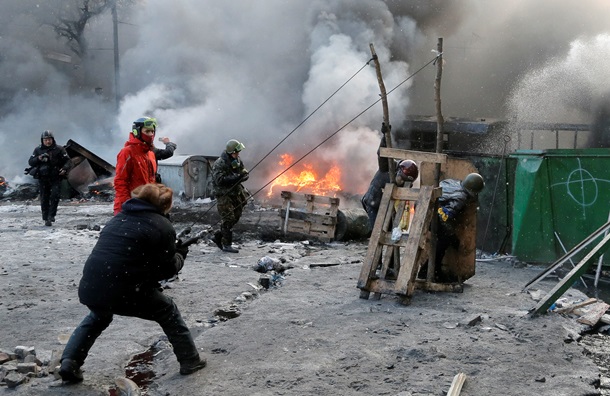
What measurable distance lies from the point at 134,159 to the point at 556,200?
534 centimetres

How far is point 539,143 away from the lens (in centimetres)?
2447

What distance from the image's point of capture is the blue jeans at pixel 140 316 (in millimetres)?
3742

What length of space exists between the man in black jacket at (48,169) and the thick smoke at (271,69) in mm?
8314

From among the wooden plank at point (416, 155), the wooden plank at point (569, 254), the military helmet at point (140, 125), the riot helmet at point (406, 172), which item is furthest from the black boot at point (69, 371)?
the wooden plank at point (569, 254)

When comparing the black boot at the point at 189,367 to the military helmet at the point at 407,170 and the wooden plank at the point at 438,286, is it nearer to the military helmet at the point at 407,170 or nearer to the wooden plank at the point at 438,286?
the wooden plank at the point at 438,286

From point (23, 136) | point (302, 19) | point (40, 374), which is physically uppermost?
point (302, 19)

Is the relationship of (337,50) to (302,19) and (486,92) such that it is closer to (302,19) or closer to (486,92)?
(302,19)

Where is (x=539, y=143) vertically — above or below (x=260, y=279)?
above

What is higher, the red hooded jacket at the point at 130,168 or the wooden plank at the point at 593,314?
the red hooded jacket at the point at 130,168

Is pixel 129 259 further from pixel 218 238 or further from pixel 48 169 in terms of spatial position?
pixel 48 169

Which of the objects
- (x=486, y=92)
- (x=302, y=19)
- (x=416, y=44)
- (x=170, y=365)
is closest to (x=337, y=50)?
(x=302, y=19)

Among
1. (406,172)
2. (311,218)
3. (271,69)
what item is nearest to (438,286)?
(406,172)

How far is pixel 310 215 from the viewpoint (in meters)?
10.3

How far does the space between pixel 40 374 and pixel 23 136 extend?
26416mm
